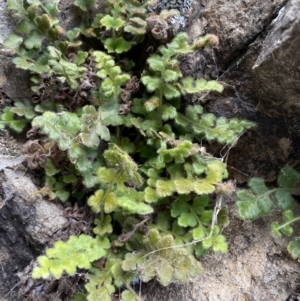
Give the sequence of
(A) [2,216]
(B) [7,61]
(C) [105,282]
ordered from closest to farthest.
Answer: (C) [105,282]
(A) [2,216]
(B) [7,61]

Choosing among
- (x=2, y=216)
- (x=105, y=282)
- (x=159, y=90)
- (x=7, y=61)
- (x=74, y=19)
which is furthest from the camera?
(x=74, y=19)

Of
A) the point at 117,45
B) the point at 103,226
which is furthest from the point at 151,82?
the point at 103,226

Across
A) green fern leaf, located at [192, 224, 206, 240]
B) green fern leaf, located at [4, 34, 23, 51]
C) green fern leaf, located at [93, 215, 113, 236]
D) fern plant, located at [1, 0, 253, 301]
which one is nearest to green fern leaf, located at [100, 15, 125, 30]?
fern plant, located at [1, 0, 253, 301]

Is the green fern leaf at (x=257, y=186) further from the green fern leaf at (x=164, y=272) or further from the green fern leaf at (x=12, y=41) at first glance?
the green fern leaf at (x=12, y=41)

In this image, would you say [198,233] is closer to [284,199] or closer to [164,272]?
[164,272]

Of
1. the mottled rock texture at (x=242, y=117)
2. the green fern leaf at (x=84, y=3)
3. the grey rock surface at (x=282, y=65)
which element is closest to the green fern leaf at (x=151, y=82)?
the mottled rock texture at (x=242, y=117)

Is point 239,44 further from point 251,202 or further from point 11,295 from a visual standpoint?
point 11,295

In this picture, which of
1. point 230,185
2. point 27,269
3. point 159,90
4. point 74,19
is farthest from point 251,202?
point 74,19
